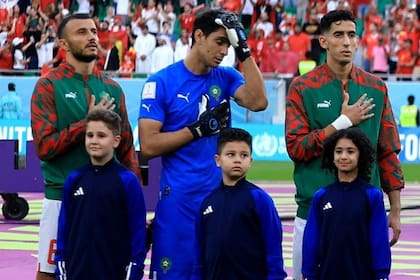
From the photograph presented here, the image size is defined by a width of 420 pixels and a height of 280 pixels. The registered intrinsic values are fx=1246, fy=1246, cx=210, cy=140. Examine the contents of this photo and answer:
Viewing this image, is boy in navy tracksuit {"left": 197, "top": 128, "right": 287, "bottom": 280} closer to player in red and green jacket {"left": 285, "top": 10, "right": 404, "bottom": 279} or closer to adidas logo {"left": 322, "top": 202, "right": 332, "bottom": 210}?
adidas logo {"left": 322, "top": 202, "right": 332, "bottom": 210}

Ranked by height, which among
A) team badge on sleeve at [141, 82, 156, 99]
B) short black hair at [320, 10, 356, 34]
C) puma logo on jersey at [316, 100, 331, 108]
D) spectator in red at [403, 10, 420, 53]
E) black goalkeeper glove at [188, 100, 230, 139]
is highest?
spectator in red at [403, 10, 420, 53]

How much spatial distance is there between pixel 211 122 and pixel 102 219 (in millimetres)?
857

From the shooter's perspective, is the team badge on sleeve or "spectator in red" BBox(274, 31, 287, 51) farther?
"spectator in red" BBox(274, 31, 287, 51)

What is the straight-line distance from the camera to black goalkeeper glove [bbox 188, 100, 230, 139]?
7324 millimetres

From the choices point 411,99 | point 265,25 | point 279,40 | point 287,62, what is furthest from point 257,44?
point 411,99

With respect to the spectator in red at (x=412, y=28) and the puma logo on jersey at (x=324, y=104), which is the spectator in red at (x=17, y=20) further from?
the puma logo on jersey at (x=324, y=104)

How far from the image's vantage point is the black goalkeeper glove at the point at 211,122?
7.32 metres

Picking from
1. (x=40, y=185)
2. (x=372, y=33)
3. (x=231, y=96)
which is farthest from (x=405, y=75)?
(x=231, y=96)

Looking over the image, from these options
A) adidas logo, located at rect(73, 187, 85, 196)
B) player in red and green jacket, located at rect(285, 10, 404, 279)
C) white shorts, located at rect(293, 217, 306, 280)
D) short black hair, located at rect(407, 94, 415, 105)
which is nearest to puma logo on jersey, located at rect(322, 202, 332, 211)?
player in red and green jacket, located at rect(285, 10, 404, 279)

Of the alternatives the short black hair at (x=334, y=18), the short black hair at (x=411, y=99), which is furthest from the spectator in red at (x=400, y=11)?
the short black hair at (x=334, y=18)

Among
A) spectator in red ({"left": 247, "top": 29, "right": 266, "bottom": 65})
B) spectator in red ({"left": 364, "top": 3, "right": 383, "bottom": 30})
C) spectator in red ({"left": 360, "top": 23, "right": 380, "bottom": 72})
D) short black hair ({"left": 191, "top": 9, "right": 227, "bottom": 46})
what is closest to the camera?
short black hair ({"left": 191, "top": 9, "right": 227, "bottom": 46})

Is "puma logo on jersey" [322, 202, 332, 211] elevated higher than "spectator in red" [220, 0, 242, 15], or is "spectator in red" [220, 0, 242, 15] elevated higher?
"spectator in red" [220, 0, 242, 15]

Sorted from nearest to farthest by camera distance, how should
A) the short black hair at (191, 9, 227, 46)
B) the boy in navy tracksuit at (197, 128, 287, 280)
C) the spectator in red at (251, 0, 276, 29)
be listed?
the boy in navy tracksuit at (197, 128, 287, 280)
the short black hair at (191, 9, 227, 46)
the spectator in red at (251, 0, 276, 29)

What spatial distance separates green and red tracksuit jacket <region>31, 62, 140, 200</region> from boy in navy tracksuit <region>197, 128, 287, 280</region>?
97 centimetres
